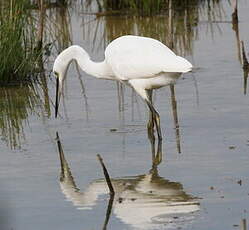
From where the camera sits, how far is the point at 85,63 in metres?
10.4

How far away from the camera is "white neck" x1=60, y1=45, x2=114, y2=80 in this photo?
33.6 ft

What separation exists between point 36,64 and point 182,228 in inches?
255

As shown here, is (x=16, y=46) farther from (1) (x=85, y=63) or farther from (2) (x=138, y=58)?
(2) (x=138, y=58)

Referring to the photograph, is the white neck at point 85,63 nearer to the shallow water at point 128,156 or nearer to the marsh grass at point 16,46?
the shallow water at point 128,156

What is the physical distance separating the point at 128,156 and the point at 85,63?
173 cm

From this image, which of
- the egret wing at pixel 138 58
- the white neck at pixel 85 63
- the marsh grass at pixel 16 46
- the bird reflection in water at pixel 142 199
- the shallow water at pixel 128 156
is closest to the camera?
the bird reflection in water at pixel 142 199

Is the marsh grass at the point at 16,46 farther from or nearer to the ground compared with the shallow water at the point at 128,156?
farther from the ground

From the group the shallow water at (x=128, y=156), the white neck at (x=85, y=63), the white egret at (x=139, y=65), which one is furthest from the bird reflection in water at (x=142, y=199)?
the white neck at (x=85, y=63)

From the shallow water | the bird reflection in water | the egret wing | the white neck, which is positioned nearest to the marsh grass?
the shallow water

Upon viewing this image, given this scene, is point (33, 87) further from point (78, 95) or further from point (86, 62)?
point (86, 62)

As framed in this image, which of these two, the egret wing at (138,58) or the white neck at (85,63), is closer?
the egret wing at (138,58)

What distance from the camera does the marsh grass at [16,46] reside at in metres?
11.8

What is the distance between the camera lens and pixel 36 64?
12.9 m

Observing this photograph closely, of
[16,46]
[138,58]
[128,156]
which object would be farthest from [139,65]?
[16,46]
